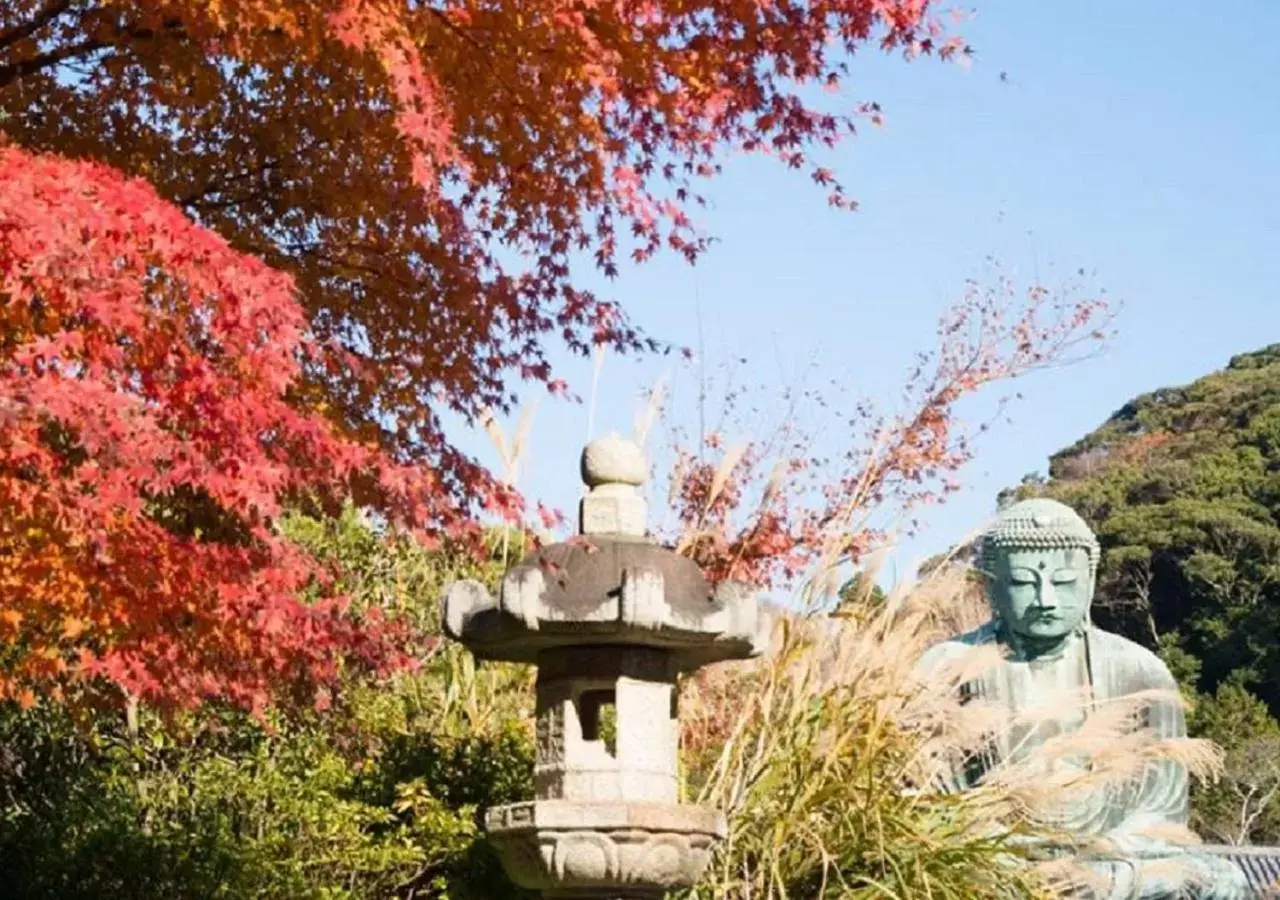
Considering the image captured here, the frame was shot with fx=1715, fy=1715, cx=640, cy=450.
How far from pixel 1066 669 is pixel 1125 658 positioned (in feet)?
0.85

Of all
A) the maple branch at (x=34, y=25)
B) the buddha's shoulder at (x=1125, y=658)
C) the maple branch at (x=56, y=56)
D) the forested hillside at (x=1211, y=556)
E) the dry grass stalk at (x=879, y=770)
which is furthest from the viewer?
the forested hillside at (x=1211, y=556)

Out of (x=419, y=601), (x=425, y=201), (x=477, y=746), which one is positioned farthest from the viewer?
(x=419, y=601)

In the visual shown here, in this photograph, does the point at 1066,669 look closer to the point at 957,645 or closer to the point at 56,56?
the point at 957,645

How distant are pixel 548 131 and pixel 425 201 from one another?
42 cm

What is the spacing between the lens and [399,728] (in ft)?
23.2

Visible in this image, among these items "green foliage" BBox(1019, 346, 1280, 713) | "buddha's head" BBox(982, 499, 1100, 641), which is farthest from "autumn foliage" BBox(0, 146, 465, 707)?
"green foliage" BBox(1019, 346, 1280, 713)

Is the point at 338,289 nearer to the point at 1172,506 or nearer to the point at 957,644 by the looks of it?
the point at 957,644

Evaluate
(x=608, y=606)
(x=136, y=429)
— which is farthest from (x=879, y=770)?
(x=136, y=429)

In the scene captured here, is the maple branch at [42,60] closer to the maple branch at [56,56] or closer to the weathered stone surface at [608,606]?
the maple branch at [56,56]

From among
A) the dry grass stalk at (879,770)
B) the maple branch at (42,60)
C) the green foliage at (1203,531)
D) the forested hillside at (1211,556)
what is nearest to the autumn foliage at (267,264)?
the maple branch at (42,60)

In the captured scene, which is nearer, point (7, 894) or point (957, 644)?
point (7, 894)

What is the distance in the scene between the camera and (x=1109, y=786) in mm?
6918

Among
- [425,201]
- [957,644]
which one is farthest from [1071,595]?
[425,201]

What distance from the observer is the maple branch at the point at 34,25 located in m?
4.38
